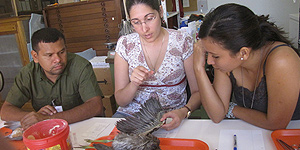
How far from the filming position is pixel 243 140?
1.05 meters

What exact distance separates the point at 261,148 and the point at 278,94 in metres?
0.29

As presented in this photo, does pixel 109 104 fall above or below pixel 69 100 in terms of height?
below

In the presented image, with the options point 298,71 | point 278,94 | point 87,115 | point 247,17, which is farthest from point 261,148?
point 87,115

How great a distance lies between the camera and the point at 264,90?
1.28 metres

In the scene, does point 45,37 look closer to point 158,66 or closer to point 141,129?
point 158,66

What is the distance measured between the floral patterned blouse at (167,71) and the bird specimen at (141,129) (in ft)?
1.47

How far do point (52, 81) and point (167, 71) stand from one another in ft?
2.78

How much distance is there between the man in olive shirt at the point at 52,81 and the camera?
1676mm

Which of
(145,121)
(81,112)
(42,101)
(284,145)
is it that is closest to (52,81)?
(42,101)

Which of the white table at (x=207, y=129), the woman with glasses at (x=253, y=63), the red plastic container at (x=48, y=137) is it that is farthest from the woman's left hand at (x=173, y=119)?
the red plastic container at (x=48, y=137)

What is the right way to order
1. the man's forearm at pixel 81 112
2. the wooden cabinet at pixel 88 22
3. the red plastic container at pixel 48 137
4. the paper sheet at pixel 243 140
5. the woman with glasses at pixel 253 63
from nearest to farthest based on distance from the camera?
the red plastic container at pixel 48 137 → the paper sheet at pixel 243 140 → the woman with glasses at pixel 253 63 → the man's forearm at pixel 81 112 → the wooden cabinet at pixel 88 22

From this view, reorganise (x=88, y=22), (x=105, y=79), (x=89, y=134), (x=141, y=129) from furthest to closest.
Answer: (x=88, y=22), (x=105, y=79), (x=89, y=134), (x=141, y=129)

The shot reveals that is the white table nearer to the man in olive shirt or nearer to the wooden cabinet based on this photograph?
the man in olive shirt

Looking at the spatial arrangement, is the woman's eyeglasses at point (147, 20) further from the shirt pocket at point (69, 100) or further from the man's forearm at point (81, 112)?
the shirt pocket at point (69, 100)
